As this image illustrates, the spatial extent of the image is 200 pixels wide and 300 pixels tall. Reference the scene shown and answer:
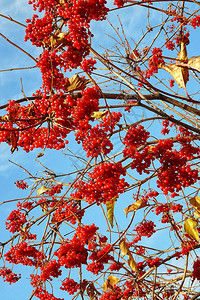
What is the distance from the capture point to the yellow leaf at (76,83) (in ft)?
8.30

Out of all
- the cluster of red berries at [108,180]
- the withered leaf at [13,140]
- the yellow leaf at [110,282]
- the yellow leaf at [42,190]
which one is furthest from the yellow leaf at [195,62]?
the yellow leaf at [42,190]

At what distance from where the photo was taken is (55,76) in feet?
8.48

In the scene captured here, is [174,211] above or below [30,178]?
below

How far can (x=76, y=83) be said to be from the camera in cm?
253

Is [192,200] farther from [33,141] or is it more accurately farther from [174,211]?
[33,141]

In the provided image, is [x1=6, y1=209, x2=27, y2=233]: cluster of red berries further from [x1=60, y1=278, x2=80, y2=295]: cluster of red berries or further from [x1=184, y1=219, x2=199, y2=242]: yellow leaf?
[x1=184, y1=219, x2=199, y2=242]: yellow leaf

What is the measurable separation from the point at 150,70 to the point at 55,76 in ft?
3.99

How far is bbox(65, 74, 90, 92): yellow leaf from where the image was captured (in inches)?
99.7

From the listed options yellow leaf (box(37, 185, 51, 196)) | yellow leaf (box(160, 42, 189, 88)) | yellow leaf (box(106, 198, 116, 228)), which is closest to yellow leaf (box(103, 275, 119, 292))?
yellow leaf (box(106, 198, 116, 228))

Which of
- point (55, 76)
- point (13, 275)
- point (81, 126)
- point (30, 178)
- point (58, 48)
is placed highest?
point (30, 178)

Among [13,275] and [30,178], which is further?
[30,178]

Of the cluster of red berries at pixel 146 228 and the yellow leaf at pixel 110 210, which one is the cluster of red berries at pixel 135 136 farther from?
the cluster of red berries at pixel 146 228

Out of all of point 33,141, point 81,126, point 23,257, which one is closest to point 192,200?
point 81,126

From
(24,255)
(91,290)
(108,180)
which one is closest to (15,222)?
(24,255)
